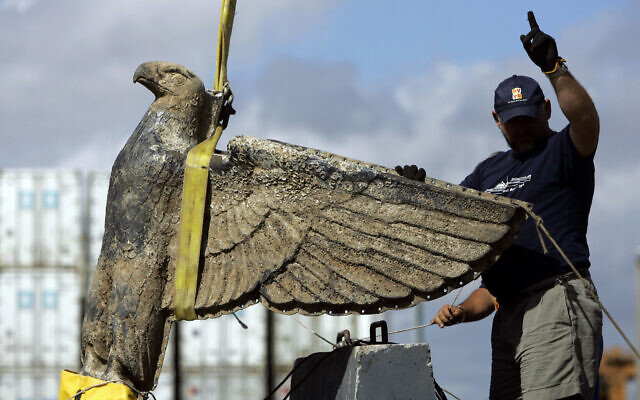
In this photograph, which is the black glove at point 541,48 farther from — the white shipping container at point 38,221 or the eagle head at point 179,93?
the white shipping container at point 38,221

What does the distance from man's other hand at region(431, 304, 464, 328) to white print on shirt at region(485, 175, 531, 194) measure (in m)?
0.56

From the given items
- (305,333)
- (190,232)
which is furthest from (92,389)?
(305,333)

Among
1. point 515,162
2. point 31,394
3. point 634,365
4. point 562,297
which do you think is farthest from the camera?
point 634,365

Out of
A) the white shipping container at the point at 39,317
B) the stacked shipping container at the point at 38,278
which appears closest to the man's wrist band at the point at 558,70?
the stacked shipping container at the point at 38,278

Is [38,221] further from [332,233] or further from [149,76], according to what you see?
[332,233]

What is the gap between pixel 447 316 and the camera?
4379 millimetres

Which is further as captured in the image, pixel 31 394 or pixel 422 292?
pixel 31 394

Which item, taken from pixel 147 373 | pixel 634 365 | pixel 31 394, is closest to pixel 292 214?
pixel 147 373

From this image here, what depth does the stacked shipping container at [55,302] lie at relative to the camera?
15.1 metres

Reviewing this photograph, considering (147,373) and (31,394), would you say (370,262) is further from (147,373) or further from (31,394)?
(31,394)

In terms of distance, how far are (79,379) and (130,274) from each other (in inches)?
20.0

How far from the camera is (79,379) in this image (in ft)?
13.8

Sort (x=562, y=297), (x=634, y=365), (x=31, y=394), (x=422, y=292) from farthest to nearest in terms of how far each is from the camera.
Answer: (x=634, y=365)
(x=31, y=394)
(x=562, y=297)
(x=422, y=292)

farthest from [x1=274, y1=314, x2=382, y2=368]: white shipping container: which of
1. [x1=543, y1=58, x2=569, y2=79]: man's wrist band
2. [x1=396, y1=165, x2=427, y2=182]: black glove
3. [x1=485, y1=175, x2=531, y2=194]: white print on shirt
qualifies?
[x1=543, y1=58, x2=569, y2=79]: man's wrist band
